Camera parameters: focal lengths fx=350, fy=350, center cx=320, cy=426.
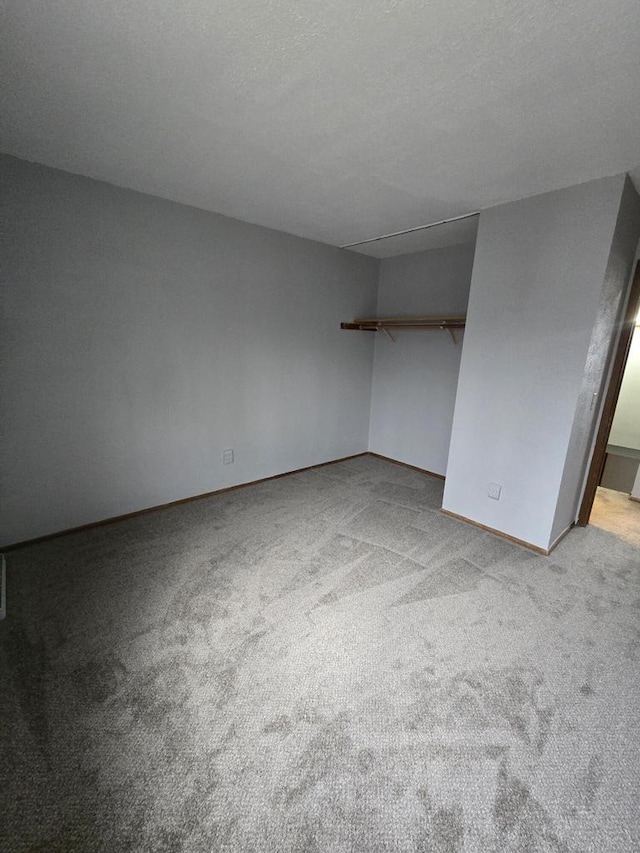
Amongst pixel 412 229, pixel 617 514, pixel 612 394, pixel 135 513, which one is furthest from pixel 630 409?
pixel 135 513

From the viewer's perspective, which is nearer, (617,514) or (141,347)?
(141,347)

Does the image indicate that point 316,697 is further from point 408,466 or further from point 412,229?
point 412,229

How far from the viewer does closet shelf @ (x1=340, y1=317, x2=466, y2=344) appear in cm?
332

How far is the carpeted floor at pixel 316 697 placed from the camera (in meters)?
1.07

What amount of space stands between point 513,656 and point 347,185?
282 cm

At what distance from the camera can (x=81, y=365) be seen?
241cm

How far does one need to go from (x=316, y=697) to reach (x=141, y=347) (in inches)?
98.0

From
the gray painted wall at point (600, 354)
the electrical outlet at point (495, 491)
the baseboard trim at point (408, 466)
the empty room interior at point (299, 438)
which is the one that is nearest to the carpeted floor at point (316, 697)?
the empty room interior at point (299, 438)

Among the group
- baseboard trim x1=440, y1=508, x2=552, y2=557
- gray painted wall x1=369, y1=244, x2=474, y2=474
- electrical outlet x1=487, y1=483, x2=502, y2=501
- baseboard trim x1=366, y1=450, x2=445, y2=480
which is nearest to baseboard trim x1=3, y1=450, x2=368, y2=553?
baseboard trim x1=366, y1=450, x2=445, y2=480

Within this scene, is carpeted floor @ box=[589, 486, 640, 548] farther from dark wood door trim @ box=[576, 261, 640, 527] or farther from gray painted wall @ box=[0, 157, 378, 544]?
gray painted wall @ box=[0, 157, 378, 544]

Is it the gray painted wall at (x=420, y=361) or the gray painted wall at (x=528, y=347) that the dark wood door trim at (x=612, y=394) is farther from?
the gray painted wall at (x=420, y=361)

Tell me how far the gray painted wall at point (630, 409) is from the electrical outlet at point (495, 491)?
9.56 ft

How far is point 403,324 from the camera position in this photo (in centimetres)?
371

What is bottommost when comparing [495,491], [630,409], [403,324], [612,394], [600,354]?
[495,491]
